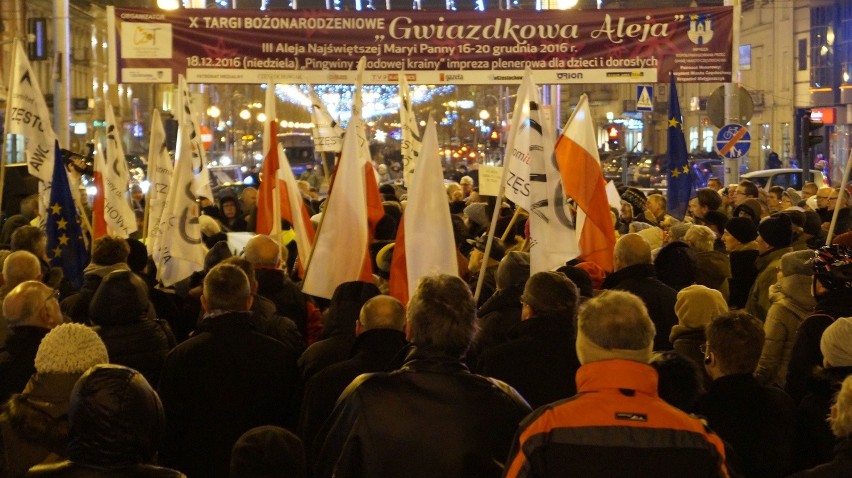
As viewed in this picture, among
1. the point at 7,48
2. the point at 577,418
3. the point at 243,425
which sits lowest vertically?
the point at 243,425

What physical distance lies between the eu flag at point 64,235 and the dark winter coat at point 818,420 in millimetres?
6634

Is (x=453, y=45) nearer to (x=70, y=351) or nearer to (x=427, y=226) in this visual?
(x=427, y=226)

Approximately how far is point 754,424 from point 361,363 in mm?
1694

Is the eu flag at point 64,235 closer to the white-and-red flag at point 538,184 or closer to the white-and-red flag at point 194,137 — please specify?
the white-and-red flag at point 194,137

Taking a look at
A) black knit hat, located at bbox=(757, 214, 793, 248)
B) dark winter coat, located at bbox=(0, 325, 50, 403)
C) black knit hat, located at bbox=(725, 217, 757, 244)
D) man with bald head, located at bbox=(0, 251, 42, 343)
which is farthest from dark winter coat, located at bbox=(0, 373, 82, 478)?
black knit hat, located at bbox=(725, 217, 757, 244)

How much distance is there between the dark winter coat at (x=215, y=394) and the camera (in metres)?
5.40

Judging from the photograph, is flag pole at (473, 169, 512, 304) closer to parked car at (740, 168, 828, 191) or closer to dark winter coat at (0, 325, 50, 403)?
dark winter coat at (0, 325, 50, 403)

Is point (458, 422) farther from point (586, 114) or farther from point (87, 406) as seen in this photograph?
point (586, 114)

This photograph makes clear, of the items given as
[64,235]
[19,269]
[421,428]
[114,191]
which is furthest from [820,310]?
[114,191]

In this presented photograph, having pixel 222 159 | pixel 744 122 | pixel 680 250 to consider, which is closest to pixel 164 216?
pixel 680 250

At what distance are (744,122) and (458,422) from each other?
1866 cm

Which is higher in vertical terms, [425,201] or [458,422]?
[425,201]

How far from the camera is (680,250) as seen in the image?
8.51 meters

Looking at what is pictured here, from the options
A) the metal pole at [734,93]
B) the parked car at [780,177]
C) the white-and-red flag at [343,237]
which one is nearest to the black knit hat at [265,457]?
the white-and-red flag at [343,237]
